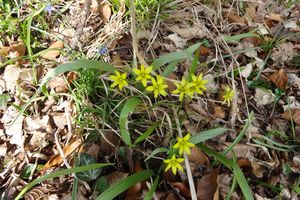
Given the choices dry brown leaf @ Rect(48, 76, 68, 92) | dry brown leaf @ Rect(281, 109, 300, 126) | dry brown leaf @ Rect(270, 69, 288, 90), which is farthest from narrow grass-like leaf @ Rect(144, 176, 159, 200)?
dry brown leaf @ Rect(270, 69, 288, 90)

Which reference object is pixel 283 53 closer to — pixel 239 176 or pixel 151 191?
pixel 239 176

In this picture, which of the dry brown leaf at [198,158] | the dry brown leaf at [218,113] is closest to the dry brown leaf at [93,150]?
the dry brown leaf at [198,158]

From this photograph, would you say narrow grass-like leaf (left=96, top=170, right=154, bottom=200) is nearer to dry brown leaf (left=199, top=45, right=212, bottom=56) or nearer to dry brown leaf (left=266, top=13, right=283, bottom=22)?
dry brown leaf (left=199, top=45, right=212, bottom=56)

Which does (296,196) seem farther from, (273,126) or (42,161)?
(42,161)

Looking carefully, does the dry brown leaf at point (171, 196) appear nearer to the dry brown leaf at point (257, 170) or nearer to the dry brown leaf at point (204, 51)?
the dry brown leaf at point (257, 170)

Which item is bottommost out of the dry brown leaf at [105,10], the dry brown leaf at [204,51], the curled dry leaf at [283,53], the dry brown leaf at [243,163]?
the dry brown leaf at [243,163]
